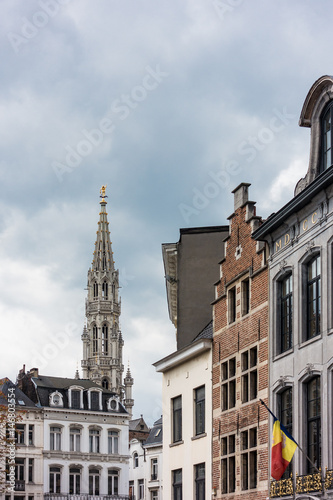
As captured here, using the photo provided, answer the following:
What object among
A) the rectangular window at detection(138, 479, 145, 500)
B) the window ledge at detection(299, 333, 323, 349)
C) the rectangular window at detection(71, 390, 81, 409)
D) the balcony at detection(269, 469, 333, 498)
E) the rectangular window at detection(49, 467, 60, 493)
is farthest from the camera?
the rectangular window at detection(71, 390, 81, 409)

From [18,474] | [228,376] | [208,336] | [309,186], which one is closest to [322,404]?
[309,186]

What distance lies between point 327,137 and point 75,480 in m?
62.4

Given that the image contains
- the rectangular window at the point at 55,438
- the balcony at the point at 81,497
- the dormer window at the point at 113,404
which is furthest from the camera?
the dormer window at the point at 113,404

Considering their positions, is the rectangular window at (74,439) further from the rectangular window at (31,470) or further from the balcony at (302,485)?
the balcony at (302,485)

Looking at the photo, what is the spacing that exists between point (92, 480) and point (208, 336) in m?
53.3

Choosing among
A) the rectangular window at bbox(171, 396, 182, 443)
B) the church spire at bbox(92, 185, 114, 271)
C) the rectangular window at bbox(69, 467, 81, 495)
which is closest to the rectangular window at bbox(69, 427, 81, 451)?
the rectangular window at bbox(69, 467, 81, 495)

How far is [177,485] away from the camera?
111 ft

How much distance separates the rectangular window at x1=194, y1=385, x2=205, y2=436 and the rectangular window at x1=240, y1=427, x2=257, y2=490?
161 inches

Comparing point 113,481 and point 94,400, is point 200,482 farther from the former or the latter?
point 94,400

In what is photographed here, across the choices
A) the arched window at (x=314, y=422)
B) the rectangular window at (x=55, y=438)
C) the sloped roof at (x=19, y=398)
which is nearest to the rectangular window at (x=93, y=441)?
the rectangular window at (x=55, y=438)

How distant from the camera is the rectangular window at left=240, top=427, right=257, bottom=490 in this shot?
27.3 meters

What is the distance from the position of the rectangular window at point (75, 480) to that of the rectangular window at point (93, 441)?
221cm

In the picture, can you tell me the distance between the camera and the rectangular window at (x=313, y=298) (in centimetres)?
2378

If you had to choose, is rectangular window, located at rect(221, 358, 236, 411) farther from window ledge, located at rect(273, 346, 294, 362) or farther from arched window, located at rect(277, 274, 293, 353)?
arched window, located at rect(277, 274, 293, 353)
